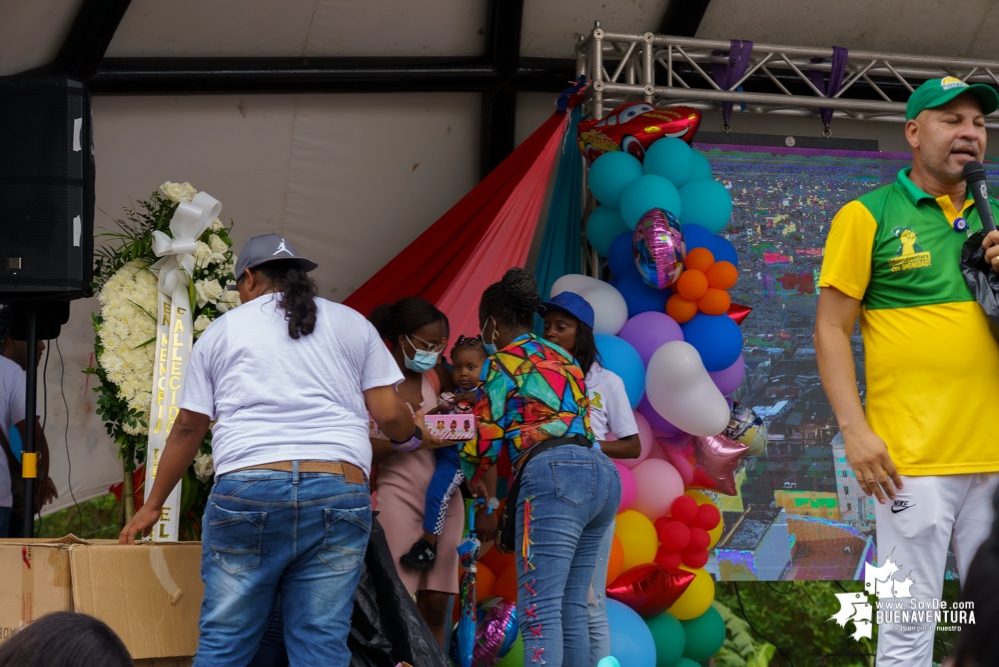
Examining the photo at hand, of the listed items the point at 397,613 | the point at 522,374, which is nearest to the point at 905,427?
the point at 522,374

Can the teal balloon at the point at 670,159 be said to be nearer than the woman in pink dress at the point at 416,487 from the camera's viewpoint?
No

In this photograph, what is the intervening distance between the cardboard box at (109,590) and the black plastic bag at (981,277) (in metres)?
2.18

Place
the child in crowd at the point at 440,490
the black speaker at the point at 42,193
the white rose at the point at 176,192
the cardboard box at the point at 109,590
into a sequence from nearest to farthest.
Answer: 1. the cardboard box at the point at 109,590
2. the black speaker at the point at 42,193
3. the white rose at the point at 176,192
4. the child in crowd at the point at 440,490

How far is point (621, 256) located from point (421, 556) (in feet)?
5.84

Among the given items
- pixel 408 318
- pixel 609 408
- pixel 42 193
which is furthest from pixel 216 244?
pixel 609 408

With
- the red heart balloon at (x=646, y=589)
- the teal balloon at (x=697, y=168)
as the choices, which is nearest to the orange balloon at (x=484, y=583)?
the red heart balloon at (x=646, y=589)

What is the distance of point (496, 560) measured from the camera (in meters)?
3.92

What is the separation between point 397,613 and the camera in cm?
277

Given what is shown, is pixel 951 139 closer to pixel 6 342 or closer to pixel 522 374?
pixel 522 374

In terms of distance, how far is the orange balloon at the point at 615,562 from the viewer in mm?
3826

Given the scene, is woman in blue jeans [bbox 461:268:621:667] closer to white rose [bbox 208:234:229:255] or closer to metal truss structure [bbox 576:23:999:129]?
white rose [bbox 208:234:229:255]

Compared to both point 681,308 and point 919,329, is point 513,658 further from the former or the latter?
point 919,329

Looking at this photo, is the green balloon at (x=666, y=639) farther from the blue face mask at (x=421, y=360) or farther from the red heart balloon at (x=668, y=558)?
the blue face mask at (x=421, y=360)

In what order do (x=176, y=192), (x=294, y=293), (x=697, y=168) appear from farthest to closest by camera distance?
(x=697, y=168)
(x=176, y=192)
(x=294, y=293)
